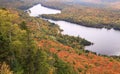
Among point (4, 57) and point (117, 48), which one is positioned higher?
point (4, 57)

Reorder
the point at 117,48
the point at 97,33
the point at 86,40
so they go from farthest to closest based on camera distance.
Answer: the point at 97,33, the point at 86,40, the point at 117,48

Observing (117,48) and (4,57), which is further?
(117,48)

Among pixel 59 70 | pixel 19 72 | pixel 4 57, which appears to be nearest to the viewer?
pixel 19 72

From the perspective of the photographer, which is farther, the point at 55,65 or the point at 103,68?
the point at 103,68

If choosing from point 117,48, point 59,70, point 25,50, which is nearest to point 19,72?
point 25,50

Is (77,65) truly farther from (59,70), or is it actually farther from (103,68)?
(59,70)

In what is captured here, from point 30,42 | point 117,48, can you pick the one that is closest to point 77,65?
point 30,42

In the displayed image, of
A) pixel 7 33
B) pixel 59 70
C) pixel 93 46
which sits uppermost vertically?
pixel 7 33

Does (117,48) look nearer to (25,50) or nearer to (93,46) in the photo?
(93,46)

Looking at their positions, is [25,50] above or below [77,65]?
above
